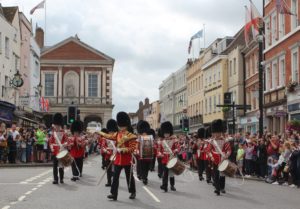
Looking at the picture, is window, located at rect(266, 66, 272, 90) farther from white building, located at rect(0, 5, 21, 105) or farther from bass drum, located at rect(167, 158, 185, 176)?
bass drum, located at rect(167, 158, 185, 176)

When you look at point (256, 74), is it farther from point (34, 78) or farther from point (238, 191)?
point (238, 191)

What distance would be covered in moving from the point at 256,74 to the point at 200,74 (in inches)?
1055

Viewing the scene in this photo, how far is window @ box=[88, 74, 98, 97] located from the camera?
82.8 m

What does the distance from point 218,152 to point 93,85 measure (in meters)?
65.9

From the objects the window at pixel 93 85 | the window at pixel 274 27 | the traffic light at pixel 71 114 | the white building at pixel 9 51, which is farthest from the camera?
the window at pixel 93 85

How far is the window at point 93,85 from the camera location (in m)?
82.8

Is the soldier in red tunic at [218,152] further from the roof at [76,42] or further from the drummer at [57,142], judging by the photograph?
the roof at [76,42]

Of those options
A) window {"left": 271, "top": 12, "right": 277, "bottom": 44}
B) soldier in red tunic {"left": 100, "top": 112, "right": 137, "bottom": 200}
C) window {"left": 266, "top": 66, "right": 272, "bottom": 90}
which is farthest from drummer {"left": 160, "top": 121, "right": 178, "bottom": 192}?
window {"left": 266, "top": 66, "right": 272, "bottom": 90}

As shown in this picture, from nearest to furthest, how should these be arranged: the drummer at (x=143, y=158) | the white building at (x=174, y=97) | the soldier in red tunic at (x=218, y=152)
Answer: the soldier in red tunic at (x=218, y=152) → the drummer at (x=143, y=158) → the white building at (x=174, y=97)

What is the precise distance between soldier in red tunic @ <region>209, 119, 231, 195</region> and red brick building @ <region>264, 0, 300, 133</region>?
16930mm

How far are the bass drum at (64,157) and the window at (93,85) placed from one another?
6374cm

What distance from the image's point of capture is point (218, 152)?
17.6 metres

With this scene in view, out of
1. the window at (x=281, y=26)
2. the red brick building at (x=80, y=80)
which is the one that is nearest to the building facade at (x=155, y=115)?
the red brick building at (x=80, y=80)

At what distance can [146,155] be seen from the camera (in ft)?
67.3
